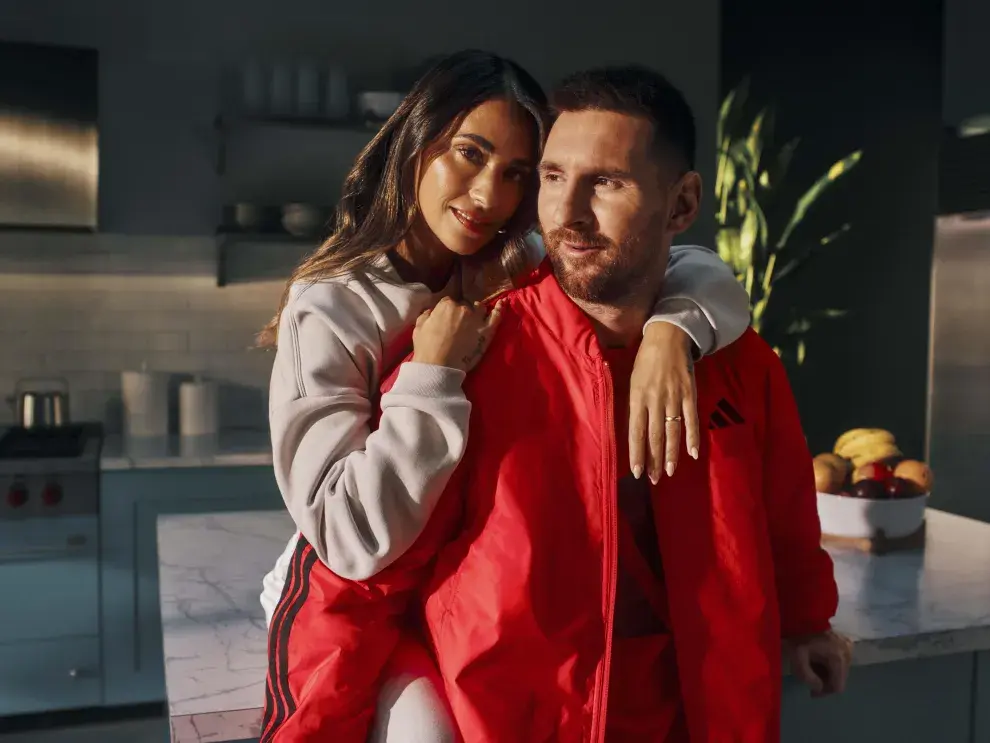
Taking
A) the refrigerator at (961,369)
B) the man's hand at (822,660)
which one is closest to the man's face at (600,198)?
the man's hand at (822,660)

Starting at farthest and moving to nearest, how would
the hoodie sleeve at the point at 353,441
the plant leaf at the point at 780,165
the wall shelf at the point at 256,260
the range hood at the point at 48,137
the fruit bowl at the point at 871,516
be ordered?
the plant leaf at the point at 780,165, the wall shelf at the point at 256,260, the range hood at the point at 48,137, the fruit bowl at the point at 871,516, the hoodie sleeve at the point at 353,441

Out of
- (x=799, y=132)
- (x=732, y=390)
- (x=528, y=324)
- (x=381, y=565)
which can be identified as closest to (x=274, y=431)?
(x=381, y=565)

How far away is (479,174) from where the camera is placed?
4.61 feet

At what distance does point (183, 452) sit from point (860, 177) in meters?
3.74

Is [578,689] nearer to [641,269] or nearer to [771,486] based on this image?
[771,486]

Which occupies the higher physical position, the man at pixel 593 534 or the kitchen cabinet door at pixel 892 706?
the man at pixel 593 534

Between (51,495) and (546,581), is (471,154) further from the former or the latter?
(51,495)

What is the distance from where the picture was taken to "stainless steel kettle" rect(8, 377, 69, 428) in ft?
12.3

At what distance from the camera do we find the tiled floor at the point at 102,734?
3398 millimetres

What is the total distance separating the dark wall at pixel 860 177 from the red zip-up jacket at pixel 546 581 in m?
4.04

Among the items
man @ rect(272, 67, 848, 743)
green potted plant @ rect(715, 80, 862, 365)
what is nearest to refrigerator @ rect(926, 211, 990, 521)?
green potted plant @ rect(715, 80, 862, 365)

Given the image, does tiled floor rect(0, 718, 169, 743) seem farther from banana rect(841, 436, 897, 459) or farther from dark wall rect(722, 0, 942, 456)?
dark wall rect(722, 0, 942, 456)

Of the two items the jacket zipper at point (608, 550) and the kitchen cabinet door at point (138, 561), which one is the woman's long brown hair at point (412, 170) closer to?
the jacket zipper at point (608, 550)

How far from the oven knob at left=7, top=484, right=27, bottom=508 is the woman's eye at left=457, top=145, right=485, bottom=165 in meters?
2.53
